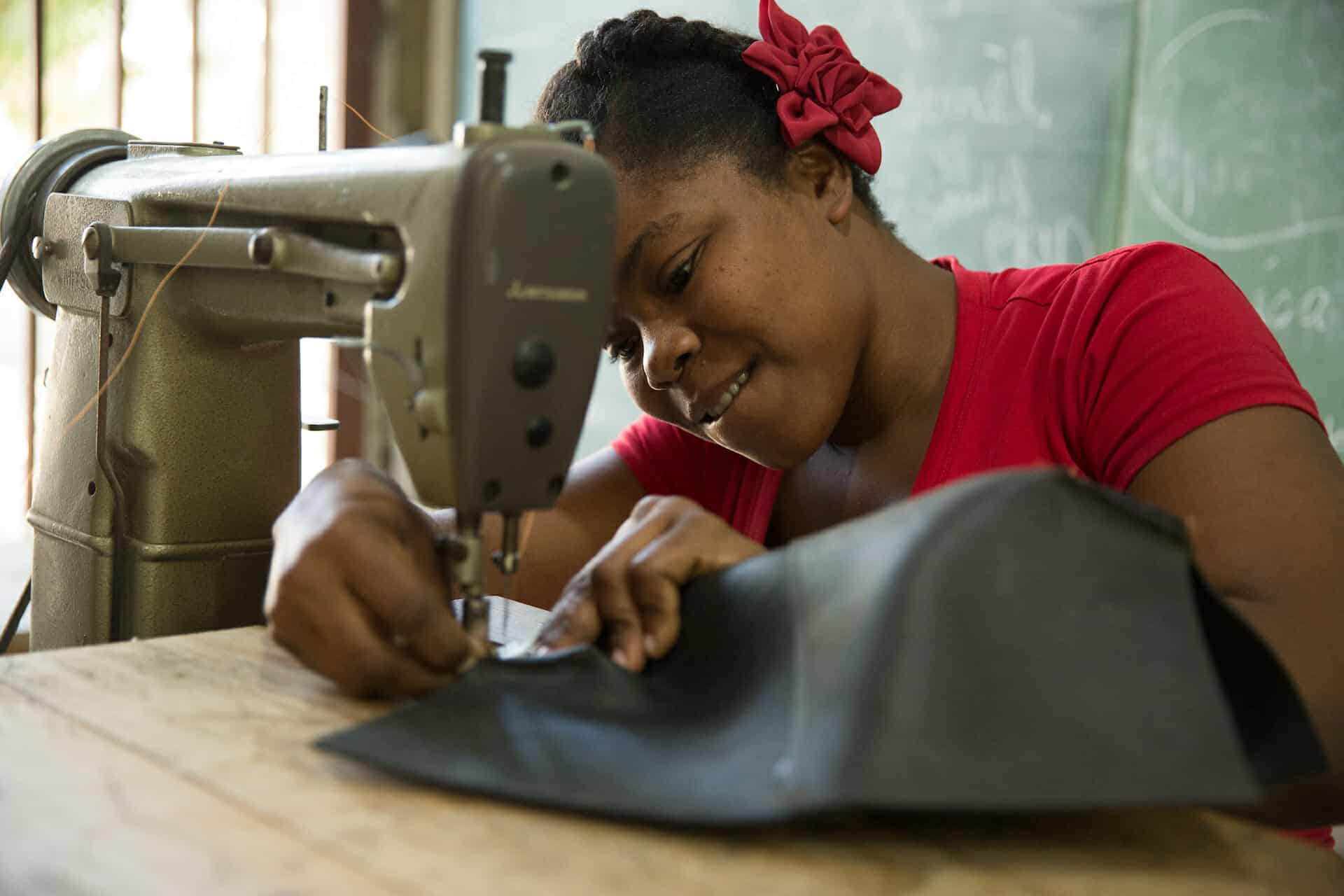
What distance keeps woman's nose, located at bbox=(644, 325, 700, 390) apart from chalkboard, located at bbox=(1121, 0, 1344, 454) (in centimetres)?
152

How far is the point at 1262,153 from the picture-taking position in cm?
236

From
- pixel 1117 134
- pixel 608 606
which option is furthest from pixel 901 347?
pixel 1117 134

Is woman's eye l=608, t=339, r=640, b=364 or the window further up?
the window

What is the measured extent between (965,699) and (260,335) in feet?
2.51

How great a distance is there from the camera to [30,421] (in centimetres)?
296

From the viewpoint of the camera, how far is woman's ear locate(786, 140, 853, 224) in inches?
54.1

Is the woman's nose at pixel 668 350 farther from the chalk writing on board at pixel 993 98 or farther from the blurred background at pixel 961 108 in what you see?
the chalk writing on board at pixel 993 98

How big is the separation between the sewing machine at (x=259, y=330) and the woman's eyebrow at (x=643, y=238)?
5.0 inches

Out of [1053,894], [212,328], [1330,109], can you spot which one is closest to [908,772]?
[1053,894]

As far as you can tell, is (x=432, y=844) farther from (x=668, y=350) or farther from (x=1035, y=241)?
(x=1035, y=241)

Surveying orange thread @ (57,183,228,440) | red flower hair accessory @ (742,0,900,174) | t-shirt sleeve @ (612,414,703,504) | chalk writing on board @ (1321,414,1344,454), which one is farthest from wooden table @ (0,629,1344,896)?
chalk writing on board @ (1321,414,1344,454)

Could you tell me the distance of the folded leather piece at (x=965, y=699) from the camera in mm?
640

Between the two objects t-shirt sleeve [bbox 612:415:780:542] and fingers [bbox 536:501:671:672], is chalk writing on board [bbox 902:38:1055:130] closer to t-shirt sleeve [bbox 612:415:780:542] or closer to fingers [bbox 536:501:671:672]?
t-shirt sleeve [bbox 612:415:780:542]

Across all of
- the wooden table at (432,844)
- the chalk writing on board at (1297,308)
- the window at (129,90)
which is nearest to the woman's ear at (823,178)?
the wooden table at (432,844)
